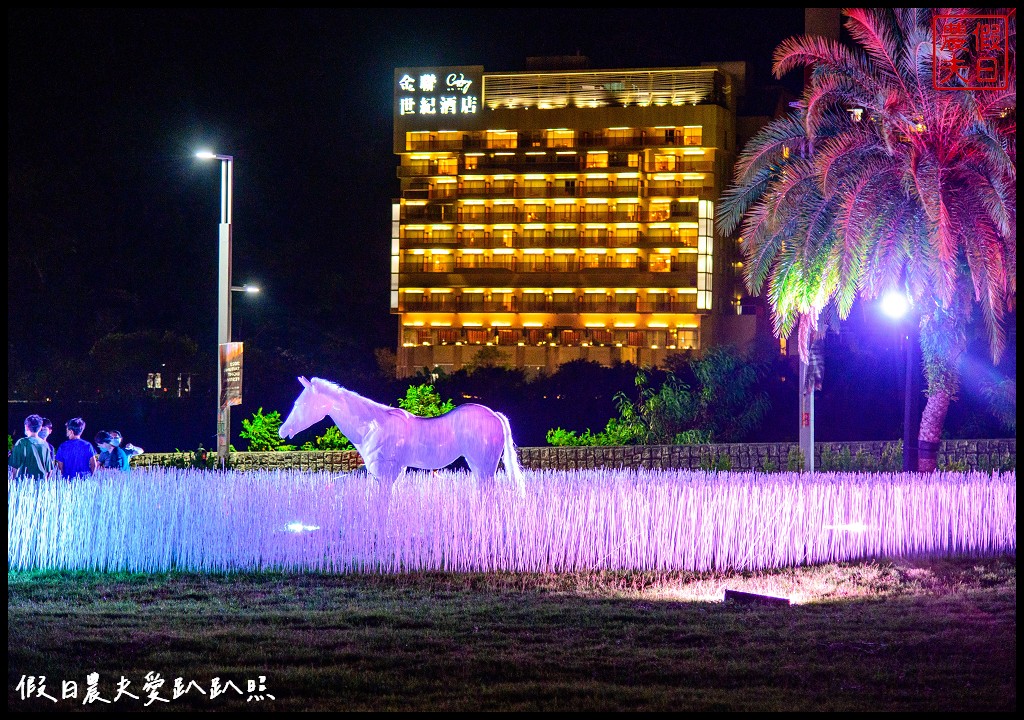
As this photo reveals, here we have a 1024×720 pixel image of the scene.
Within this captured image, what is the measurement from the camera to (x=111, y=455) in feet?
54.2

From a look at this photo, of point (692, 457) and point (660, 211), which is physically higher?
point (660, 211)

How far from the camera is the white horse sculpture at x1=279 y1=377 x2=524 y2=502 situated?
1625 centimetres

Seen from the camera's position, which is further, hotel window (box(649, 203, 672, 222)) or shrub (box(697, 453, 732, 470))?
hotel window (box(649, 203, 672, 222))

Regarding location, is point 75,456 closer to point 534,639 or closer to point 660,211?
point 534,639

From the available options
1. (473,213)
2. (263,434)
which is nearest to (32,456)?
(263,434)

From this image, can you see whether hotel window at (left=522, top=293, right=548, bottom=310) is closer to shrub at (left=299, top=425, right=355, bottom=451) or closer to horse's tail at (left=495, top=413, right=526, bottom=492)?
shrub at (left=299, top=425, right=355, bottom=451)

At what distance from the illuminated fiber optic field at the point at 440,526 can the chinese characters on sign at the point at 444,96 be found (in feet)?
247

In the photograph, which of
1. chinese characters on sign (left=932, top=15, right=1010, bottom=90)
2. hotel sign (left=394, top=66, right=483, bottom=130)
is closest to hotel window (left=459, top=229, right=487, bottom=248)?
hotel sign (left=394, top=66, right=483, bottom=130)

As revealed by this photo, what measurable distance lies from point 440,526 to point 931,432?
29.1 feet

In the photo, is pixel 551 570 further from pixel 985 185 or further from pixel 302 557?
pixel 985 185

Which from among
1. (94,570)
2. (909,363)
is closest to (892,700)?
(94,570)

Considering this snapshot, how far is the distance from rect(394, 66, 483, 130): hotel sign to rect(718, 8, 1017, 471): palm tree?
69.9 meters

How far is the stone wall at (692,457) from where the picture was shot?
80.4ft

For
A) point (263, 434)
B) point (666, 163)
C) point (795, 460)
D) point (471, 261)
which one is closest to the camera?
point (795, 460)
